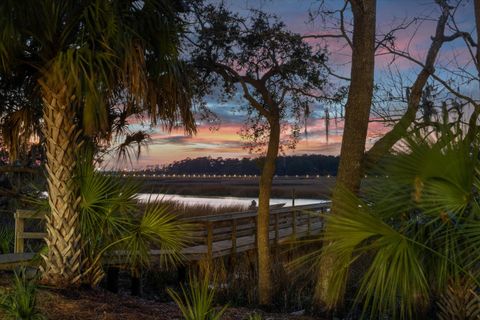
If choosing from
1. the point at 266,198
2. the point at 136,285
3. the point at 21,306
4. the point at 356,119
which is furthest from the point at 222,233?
the point at 21,306

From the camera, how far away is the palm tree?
329 inches

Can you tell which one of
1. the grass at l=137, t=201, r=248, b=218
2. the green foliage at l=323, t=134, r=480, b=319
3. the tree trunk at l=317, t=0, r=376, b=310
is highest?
the tree trunk at l=317, t=0, r=376, b=310

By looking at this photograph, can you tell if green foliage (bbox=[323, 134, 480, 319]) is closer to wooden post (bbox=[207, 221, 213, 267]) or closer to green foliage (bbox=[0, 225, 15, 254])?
wooden post (bbox=[207, 221, 213, 267])

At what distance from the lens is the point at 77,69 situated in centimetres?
822

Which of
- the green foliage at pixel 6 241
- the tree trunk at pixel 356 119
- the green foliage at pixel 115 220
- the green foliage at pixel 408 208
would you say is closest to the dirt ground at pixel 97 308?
the green foliage at pixel 115 220

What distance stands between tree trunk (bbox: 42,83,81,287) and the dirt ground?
0.44 metres

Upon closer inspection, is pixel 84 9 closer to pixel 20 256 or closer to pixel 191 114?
pixel 191 114

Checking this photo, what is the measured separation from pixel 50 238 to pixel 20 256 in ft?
5.07

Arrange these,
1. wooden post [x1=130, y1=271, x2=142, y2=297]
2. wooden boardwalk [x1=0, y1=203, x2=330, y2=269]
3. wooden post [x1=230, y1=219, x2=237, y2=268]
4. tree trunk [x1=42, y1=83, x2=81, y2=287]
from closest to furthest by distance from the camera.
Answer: tree trunk [x1=42, y1=83, x2=81, y2=287] → wooden boardwalk [x1=0, y1=203, x2=330, y2=269] → wooden post [x1=130, y1=271, x2=142, y2=297] → wooden post [x1=230, y1=219, x2=237, y2=268]

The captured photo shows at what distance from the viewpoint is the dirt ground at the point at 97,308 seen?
24.2ft

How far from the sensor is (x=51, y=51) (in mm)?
9078

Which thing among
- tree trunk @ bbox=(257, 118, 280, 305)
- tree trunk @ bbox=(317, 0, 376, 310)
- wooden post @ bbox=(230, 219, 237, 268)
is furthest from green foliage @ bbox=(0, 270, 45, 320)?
wooden post @ bbox=(230, 219, 237, 268)

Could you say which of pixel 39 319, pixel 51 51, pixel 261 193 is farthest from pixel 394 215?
pixel 261 193

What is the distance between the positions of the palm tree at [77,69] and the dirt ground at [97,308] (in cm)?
60
